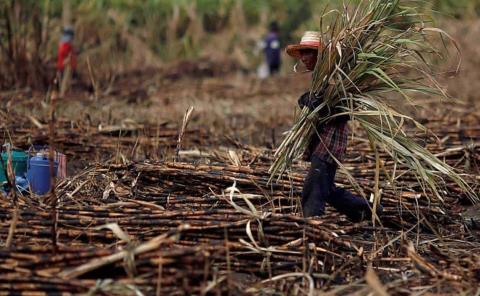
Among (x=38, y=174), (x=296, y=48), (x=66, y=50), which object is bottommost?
(x=66, y=50)

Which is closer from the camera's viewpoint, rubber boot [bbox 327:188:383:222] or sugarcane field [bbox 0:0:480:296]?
sugarcane field [bbox 0:0:480:296]

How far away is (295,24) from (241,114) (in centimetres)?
870

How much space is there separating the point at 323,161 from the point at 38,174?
77.4 inches

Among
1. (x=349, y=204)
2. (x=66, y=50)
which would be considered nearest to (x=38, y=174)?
(x=349, y=204)

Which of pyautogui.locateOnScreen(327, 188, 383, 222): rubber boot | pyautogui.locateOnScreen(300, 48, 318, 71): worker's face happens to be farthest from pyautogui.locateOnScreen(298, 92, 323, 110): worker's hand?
pyautogui.locateOnScreen(327, 188, 383, 222): rubber boot

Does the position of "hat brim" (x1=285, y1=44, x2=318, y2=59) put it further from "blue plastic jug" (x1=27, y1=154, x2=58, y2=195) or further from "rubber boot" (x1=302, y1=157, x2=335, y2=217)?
"blue plastic jug" (x1=27, y1=154, x2=58, y2=195)

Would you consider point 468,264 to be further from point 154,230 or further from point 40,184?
point 40,184

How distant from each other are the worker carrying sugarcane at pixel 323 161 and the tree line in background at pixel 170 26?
727 centimetres

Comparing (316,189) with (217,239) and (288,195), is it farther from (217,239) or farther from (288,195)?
(217,239)

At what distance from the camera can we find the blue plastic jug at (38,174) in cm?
539

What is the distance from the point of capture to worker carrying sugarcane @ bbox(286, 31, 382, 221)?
4.64 metres

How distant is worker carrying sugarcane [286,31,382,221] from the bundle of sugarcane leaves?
5 centimetres

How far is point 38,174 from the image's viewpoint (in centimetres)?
541

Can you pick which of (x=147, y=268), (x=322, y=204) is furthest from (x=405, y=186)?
(x=147, y=268)
